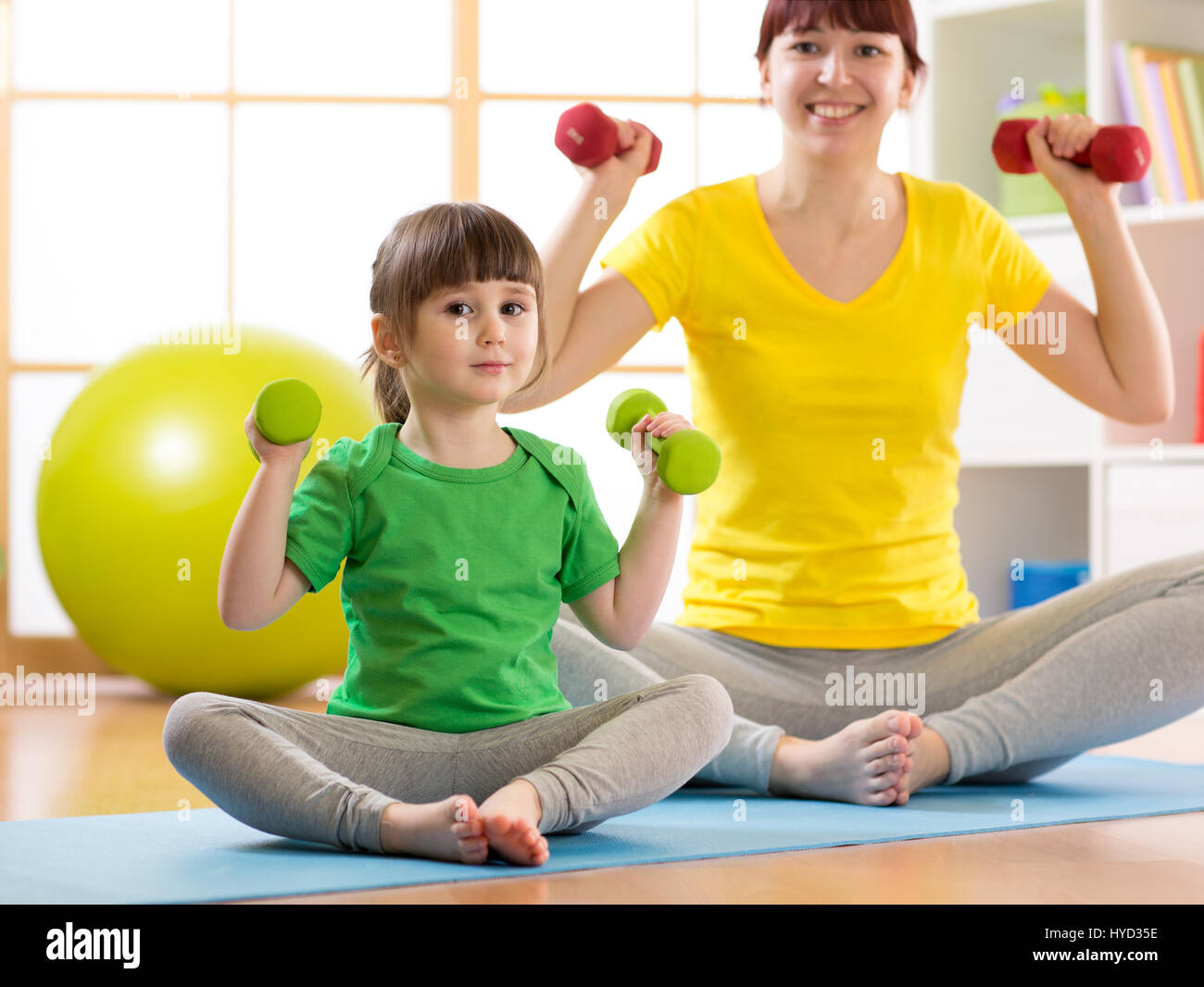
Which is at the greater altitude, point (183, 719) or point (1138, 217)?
point (1138, 217)

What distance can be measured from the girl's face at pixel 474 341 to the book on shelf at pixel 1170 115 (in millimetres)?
1593

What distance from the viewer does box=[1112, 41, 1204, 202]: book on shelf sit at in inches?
94.6

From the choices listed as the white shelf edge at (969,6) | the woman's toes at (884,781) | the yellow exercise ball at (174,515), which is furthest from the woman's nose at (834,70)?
the white shelf edge at (969,6)

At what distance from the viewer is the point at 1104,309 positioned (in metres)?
1.59

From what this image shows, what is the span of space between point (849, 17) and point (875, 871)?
85 cm

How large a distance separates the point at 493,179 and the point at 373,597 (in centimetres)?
191

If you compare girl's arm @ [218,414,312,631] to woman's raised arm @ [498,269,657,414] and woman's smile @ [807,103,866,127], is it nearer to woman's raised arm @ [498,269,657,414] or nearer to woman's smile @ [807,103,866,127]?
woman's raised arm @ [498,269,657,414]

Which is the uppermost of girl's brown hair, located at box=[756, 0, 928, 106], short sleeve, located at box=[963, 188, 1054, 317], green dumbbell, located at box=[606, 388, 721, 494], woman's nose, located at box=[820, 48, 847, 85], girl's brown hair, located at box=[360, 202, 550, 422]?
girl's brown hair, located at box=[756, 0, 928, 106]

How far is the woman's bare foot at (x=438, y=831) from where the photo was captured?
1027 millimetres

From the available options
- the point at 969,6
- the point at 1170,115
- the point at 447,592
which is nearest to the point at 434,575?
the point at 447,592

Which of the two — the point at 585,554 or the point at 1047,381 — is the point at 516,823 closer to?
the point at 585,554

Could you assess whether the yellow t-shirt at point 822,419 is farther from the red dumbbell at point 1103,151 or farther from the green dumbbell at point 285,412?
the green dumbbell at point 285,412

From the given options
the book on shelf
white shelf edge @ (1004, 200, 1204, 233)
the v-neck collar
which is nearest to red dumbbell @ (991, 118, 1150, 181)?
the v-neck collar
